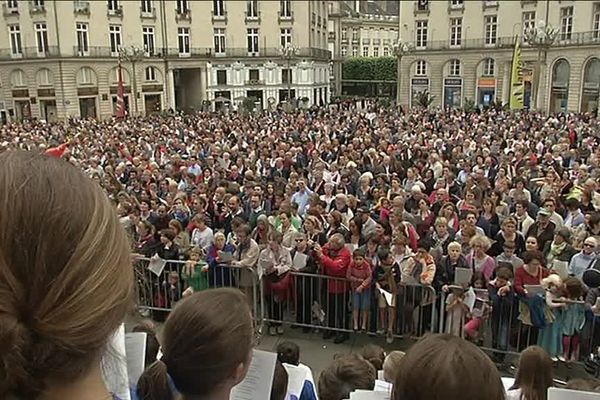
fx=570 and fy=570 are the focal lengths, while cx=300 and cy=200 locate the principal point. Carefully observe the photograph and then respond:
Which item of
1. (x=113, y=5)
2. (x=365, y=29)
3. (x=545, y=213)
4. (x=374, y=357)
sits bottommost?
(x=374, y=357)

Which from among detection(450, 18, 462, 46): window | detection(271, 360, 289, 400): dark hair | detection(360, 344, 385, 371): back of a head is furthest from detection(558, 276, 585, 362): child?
detection(450, 18, 462, 46): window

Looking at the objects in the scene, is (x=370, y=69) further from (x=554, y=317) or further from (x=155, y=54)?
(x=554, y=317)

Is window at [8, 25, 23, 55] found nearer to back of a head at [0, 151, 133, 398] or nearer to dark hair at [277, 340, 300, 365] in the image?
dark hair at [277, 340, 300, 365]

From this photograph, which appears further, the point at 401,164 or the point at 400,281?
the point at 401,164

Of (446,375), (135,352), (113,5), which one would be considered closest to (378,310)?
(135,352)

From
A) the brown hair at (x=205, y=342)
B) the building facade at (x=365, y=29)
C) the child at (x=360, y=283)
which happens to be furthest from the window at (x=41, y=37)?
the brown hair at (x=205, y=342)

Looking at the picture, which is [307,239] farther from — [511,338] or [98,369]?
[98,369]

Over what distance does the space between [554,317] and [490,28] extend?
60.1 metres

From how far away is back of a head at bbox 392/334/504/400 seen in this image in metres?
2.08

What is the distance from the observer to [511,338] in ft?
25.5

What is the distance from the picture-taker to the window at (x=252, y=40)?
6700cm

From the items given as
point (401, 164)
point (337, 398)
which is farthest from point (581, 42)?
point (337, 398)

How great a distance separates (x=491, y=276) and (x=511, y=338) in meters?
0.88

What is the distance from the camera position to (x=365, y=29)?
102750mm
